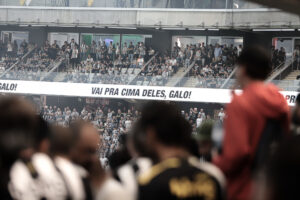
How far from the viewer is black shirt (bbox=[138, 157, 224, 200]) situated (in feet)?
7.08

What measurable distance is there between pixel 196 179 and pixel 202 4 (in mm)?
31458

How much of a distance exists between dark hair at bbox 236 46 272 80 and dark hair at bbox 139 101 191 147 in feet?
2.20

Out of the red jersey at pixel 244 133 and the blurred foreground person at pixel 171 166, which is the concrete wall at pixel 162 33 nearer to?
the red jersey at pixel 244 133

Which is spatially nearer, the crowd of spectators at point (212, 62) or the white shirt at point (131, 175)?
the white shirt at point (131, 175)

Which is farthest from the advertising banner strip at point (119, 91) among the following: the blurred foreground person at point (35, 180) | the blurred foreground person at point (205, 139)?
the blurred foreground person at point (35, 180)

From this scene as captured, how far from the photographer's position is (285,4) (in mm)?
6133

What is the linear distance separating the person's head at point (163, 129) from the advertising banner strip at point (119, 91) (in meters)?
25.9

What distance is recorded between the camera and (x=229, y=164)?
2.65 metres

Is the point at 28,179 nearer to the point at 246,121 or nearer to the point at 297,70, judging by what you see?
the point at 246,121

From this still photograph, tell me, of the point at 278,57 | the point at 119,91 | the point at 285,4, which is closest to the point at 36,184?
the point at 285,4

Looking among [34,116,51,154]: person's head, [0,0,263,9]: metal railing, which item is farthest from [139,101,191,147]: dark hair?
[0,0,263,9]: metal railing

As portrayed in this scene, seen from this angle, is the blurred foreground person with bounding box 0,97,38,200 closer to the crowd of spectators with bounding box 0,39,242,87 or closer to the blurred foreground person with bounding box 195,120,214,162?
the blurred foreground person with bounding box 195,120,214,162

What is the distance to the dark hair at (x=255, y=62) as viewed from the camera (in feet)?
9.46

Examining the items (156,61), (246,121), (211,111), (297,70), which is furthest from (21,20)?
(246,121)
